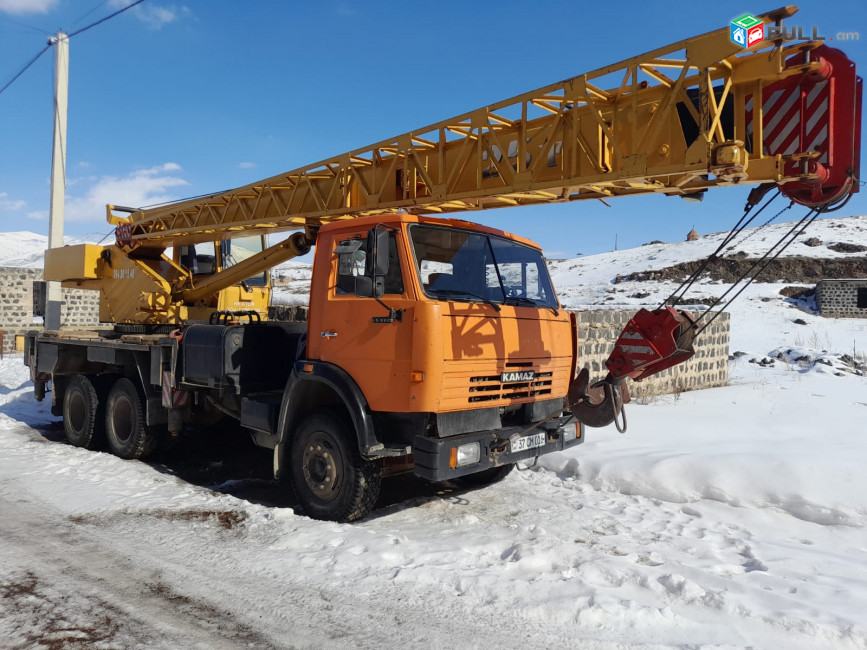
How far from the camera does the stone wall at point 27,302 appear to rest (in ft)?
71.3

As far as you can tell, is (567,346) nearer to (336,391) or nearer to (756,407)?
(336,391)

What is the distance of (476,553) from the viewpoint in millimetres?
4312

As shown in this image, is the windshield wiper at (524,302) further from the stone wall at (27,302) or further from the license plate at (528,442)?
the stone wall at (27,302)

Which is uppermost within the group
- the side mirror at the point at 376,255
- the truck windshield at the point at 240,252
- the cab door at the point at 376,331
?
the truck windshield at the point at 240,252

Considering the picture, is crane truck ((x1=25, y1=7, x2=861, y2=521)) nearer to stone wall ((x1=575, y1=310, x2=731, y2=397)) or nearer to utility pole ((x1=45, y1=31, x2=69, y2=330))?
stone wall ((x1=575, y1=310, x2=731, y2=397))

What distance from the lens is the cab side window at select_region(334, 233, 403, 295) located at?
4.70 m

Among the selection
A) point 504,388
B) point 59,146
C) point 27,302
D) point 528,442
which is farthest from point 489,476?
point 27,302

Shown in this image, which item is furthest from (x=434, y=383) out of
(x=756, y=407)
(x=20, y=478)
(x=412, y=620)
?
(x=756, y=407)

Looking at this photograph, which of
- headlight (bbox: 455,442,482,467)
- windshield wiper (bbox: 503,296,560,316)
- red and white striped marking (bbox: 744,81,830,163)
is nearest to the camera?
red and white striped marking (bbox: 744,81,830,163)

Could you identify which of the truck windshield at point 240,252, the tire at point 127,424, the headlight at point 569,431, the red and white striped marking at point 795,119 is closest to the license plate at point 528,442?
the headlight at point 569,431

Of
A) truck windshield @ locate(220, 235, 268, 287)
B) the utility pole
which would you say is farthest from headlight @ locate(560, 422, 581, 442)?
the utility pole

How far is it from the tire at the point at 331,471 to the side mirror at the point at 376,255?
1282 mm

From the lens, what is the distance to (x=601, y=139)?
4.66 m

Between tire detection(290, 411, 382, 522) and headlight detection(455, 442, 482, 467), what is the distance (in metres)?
0.80
